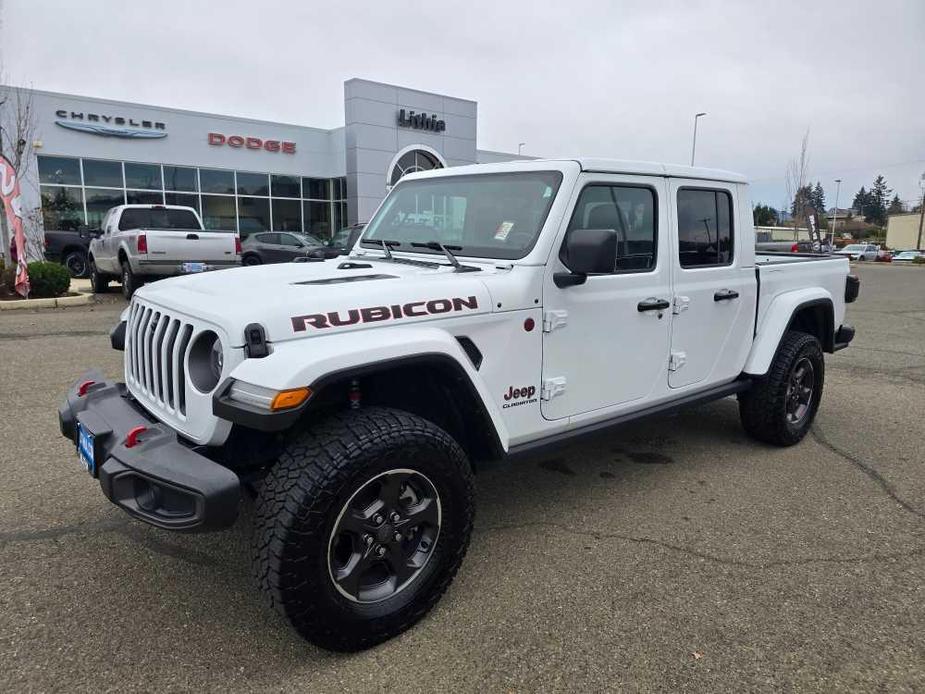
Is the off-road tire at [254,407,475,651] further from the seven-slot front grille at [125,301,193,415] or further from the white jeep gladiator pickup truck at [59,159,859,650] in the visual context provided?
the seven-slot front grille at [125,301,193,415]

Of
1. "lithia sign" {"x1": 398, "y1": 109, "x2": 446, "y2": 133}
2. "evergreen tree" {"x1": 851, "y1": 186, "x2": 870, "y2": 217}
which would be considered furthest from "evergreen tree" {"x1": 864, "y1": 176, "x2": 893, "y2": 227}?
"lithia sign" {"x1": 398, "y1": 109, "x2": 446, "y2": 133}

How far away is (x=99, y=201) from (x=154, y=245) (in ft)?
36.1

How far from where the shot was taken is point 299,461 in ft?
7.82

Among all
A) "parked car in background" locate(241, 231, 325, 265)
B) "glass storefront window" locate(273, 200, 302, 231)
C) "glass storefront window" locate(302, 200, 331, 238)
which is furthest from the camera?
"glass storefront window" locate(302, 200, 331, 238)

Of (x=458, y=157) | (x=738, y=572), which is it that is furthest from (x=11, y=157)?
(x=738, y=572)

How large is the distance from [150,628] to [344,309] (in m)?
1.50

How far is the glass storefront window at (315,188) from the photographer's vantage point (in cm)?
2569

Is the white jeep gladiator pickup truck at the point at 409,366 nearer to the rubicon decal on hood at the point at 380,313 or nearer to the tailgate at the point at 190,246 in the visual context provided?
the rubicon decal on hood at the point at 380,313

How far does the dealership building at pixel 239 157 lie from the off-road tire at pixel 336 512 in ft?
66.0

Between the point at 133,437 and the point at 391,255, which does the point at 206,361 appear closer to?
the point at 133,437

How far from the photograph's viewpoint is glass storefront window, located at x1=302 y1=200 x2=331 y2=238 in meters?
25.9

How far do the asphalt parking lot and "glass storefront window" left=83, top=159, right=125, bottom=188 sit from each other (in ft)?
62.5

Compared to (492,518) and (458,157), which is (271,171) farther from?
(492,518)

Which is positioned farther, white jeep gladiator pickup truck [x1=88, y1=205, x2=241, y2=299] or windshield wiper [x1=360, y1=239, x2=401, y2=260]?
white jeep gladiator pickup truck [x1=88, y1=205, x2=241, y2=299]
